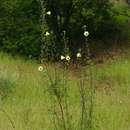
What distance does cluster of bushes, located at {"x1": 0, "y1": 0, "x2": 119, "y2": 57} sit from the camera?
1416 centimetres

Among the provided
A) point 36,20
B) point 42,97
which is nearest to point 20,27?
point 36,20

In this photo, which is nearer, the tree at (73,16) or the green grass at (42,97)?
the green grass at (42,97)

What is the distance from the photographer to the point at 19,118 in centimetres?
779

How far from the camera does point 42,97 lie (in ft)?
31.1

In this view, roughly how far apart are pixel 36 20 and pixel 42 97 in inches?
208

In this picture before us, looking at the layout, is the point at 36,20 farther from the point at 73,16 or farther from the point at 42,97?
the point at 42,97

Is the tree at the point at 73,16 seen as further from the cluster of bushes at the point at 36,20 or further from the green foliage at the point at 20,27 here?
the green foliage at the point at 20,27

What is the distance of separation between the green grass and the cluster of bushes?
862mm

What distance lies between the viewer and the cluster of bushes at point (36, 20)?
1416 cm

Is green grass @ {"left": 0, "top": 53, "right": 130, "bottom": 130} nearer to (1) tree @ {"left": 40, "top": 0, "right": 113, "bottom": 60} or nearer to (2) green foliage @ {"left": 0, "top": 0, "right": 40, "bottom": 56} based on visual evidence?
(2) green foliage @ {"left": 0, "top": 0, "right": 40, "bottom": 56}

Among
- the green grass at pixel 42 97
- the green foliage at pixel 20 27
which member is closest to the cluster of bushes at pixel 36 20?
the green foliage at pixel 20 27

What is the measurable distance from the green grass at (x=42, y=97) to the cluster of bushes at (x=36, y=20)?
862 millimetres

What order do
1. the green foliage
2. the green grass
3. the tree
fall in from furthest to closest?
the tree → the green foliage → the green grass

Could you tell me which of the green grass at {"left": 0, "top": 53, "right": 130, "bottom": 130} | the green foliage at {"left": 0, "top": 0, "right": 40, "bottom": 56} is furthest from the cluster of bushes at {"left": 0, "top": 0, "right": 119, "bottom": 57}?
the green grass at {"left": 0, "top": 53, "right": 130, "bottom": 130}
